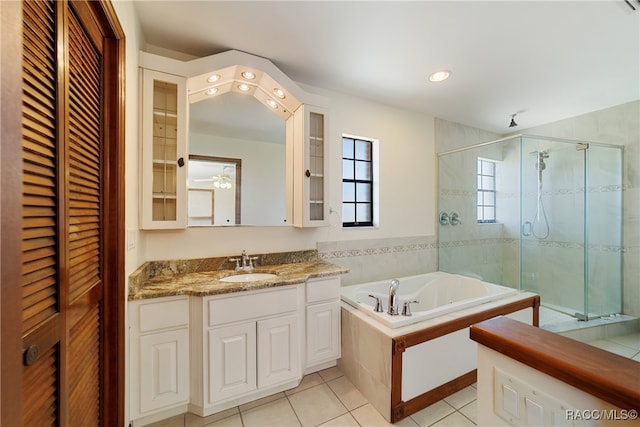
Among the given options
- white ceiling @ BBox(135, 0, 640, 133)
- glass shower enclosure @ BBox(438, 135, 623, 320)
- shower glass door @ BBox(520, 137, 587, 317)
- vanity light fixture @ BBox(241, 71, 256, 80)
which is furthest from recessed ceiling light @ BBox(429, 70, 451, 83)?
vanity light fixture @ BBox(241, 71, 256, 80)

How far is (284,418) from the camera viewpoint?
1.60 m

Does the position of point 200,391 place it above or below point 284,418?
above

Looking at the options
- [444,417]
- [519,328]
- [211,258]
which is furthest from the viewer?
[211,258]

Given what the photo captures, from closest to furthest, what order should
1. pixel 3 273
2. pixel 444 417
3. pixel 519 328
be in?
pixel 3 273
pixel 519 328
pixel 444 417

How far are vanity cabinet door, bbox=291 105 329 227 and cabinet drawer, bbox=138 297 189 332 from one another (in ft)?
3.53

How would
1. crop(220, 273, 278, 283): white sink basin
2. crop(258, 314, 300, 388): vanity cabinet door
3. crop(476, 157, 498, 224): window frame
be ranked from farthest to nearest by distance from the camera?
crop(476, 157, 498, 224): window frame < crop(220, 273, 278, 283): white sink basin < crop(258, 314, 300, 388): vanity cabinet door

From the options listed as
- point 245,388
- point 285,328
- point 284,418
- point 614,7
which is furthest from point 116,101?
point 614,7

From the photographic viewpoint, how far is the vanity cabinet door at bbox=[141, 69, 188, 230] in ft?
5.63

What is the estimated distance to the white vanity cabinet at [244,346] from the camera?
1559mm

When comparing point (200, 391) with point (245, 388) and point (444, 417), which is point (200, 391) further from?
point (444, 417)

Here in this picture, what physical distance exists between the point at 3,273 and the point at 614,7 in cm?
292

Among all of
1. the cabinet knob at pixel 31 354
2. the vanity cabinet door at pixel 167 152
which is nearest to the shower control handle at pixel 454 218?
the vanity cabinet door at pixel 167 152

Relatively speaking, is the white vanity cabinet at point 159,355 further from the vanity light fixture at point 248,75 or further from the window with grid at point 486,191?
the window with grid at point 486,191

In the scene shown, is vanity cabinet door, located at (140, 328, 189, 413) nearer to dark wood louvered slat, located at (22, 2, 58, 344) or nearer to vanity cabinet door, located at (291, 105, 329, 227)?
dark wood louvered slat, located at (22, 2, 58, 344)
